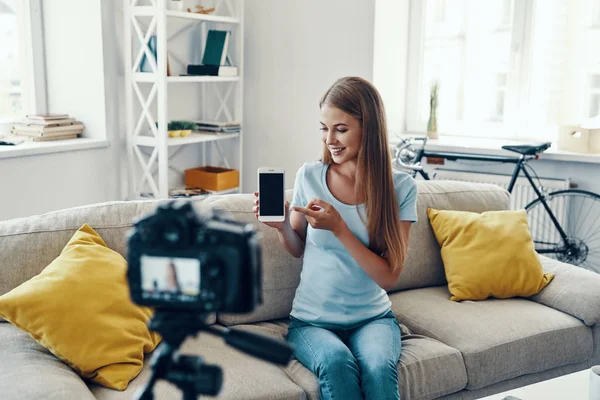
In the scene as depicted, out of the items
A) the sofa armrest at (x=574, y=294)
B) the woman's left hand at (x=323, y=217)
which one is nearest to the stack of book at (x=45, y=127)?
the woman's left hand at (x=323, y=217)

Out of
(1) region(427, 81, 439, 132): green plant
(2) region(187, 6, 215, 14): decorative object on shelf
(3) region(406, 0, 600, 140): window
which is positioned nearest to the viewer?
(3) region(406, 0, 600, 140): window

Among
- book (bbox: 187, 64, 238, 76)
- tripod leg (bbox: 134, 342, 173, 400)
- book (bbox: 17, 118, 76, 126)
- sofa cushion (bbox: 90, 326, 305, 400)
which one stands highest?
book (bbox: 187, 64, 238, 76)

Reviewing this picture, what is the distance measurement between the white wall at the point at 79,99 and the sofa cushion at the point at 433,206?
5.81 ft

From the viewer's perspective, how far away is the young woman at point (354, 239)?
69.6 inches

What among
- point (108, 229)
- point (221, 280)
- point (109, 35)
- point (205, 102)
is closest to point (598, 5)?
point (205, 102)

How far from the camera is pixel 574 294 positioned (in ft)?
7.27

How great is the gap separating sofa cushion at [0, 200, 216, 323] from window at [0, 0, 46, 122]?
1721 mm

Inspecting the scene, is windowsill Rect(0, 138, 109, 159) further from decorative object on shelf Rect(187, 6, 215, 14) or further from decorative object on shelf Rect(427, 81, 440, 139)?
decorative object on shelf Rect(427, 81, 440, 139)

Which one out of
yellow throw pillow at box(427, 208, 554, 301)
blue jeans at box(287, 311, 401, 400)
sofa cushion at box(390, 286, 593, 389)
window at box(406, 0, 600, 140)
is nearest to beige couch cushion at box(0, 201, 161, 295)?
blue jeans at box(287, 311, 401, 400)

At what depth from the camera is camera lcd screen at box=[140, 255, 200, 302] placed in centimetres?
65

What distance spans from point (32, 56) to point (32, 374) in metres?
2.37

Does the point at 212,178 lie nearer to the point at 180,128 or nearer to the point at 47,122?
the point at 180,128

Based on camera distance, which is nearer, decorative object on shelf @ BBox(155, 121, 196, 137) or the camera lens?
the camera lens

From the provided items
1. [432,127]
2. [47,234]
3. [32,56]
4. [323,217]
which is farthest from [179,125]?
[323,217]
